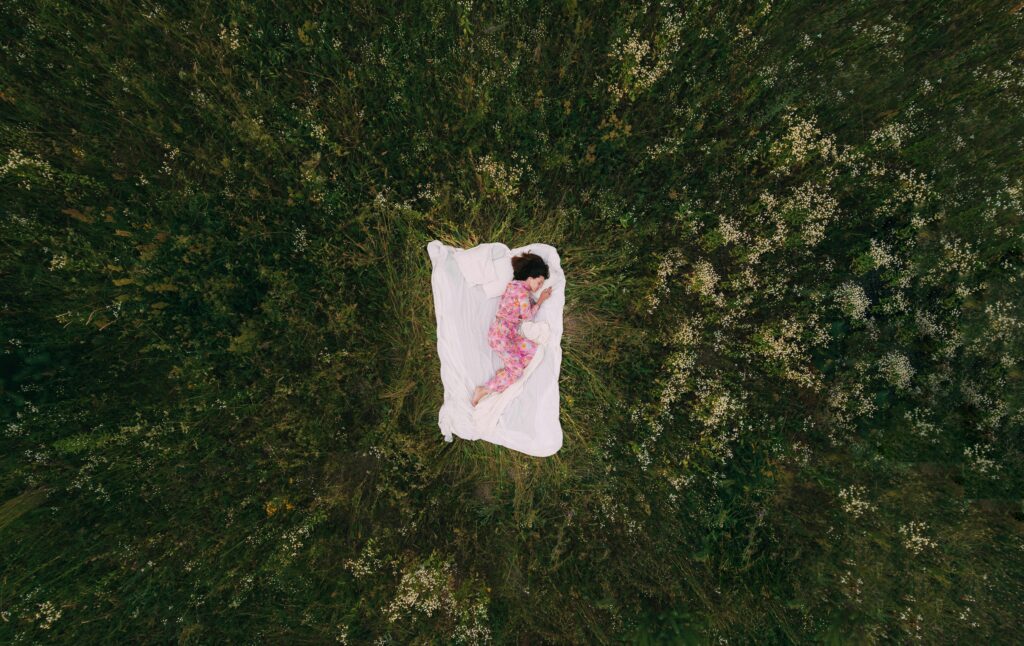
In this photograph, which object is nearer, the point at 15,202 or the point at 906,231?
the point at 15,202

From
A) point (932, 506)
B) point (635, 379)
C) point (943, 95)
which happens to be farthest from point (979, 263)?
point (635, 379)

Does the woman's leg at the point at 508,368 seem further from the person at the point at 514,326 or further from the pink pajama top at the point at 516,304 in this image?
the pink pajama top at the point at 516,304

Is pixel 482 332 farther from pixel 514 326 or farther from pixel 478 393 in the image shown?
pixel 478 393

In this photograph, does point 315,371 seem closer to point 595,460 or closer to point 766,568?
point 595,460

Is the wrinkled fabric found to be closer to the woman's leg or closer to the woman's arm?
the woman's arm

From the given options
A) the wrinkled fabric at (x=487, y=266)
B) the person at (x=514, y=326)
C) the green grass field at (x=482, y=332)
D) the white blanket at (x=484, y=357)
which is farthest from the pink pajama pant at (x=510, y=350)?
the green grass field at (x=482, y=332)

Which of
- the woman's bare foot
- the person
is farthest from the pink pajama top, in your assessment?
the woman's bare foot
